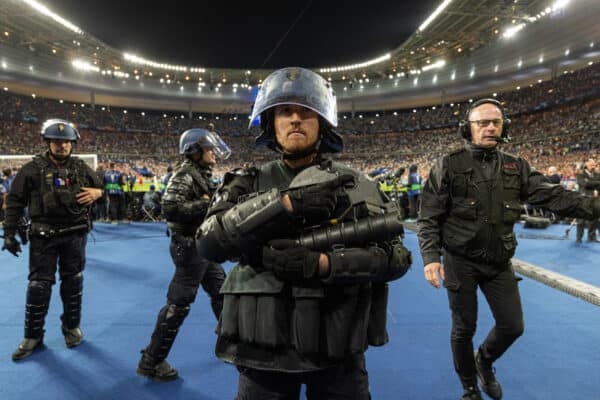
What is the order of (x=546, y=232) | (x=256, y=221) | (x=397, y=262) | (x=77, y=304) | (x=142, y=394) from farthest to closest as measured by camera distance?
(x=546, y=232)
(x=77, y=304)
(x=142, y=394)
(x=397, y=262)
(x=256, y=221)

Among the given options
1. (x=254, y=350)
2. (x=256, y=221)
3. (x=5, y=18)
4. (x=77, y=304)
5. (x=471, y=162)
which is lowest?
(x=77, y=304)

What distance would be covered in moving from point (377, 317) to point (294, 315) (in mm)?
375

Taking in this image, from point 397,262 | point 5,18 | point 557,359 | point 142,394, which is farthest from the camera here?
point 5,18

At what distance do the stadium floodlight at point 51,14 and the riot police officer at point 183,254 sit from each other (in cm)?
2492

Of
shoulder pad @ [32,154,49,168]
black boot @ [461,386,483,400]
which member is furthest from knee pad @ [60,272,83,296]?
black boot @ [461,386,483,400]

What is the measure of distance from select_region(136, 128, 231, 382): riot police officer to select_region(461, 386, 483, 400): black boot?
2287 mm

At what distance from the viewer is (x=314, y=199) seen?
1110mm

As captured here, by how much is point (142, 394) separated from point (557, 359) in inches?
144

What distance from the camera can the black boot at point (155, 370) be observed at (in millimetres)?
2773

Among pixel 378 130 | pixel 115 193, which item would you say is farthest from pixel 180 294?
pixel 378 130

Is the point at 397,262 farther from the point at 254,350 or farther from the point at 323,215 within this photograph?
the point at 254,350

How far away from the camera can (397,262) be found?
4.07ft

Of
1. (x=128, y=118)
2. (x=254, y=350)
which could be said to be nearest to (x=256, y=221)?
(x=254, y=350)

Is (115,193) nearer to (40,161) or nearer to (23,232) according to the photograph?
(23,232)
